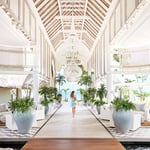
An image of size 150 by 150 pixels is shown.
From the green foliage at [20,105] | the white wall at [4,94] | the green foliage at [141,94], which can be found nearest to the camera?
the green foliage at [20,105]

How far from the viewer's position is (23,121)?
9039mm

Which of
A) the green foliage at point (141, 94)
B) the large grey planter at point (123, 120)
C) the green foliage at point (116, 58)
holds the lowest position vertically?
the large grey planter at point (123, 120)

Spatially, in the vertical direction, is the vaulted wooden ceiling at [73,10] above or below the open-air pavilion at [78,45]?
above

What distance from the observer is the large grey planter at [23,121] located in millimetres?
9008

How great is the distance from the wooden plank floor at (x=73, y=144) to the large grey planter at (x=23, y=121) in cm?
126

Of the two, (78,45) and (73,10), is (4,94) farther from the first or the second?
(73,10)

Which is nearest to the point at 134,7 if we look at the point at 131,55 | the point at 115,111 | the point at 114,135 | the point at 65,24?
the point at 115,111

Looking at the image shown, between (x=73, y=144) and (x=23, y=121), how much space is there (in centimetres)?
238

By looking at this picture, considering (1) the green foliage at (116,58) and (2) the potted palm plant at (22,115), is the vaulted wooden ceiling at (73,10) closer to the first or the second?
(1) the green foliage at (116,58)

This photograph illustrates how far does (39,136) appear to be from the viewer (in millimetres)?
8320

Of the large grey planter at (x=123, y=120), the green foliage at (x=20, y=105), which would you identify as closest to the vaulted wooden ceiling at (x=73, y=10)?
the green foliage at (x=20, y=105)

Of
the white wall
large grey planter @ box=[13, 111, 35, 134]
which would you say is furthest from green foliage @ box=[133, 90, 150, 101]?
large grey planter @ box=[13, 111, 35, 134]

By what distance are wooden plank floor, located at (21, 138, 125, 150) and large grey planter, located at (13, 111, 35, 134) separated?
1.26 meters

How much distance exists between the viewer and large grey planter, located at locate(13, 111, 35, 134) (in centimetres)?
901
